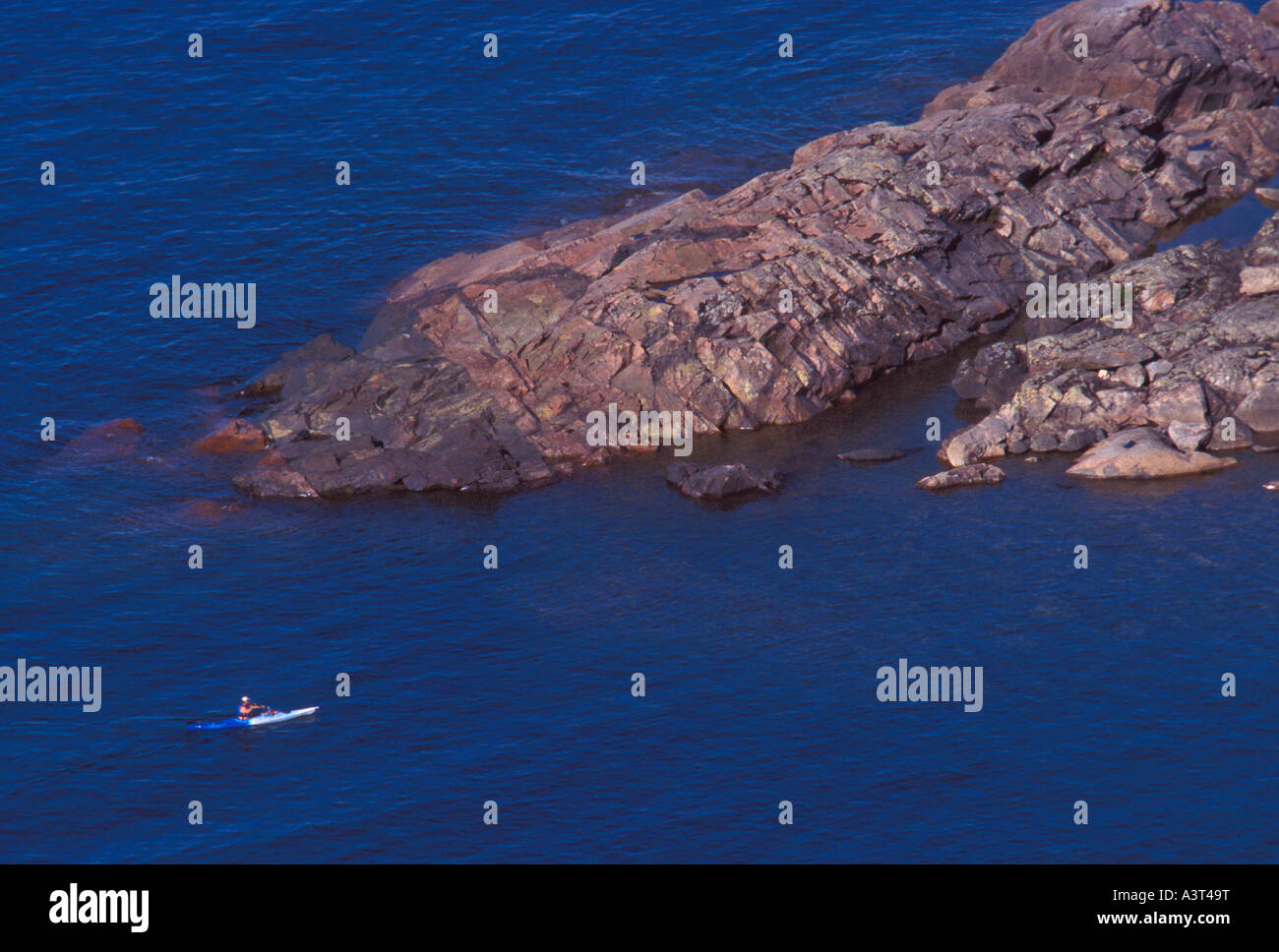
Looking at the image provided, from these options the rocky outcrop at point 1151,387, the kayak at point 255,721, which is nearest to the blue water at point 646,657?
the kayak at point 255,721

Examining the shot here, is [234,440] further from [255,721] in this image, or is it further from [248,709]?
[255,721]

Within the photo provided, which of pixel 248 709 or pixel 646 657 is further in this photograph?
pixel 646 657

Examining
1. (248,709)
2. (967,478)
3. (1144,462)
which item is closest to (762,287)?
(967,478)

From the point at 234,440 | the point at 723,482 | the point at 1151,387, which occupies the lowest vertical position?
the point at 723,482

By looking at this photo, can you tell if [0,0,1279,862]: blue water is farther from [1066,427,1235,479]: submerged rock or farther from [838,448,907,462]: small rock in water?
[1066,427,1235,479]: submerged rock

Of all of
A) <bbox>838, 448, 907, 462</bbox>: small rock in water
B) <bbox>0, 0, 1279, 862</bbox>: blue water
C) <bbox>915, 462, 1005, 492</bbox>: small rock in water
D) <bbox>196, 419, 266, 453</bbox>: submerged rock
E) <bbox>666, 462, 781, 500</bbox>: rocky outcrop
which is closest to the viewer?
<bbox>0, 0, 1279, 862</bbox>: blue water

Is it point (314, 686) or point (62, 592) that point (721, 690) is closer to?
point (314, 686)

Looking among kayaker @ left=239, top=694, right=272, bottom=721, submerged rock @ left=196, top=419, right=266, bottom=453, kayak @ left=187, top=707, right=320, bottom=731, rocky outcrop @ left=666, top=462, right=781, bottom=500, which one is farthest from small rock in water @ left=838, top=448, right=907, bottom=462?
kayaker @ left=239, top=694, right=272, bottom=721
